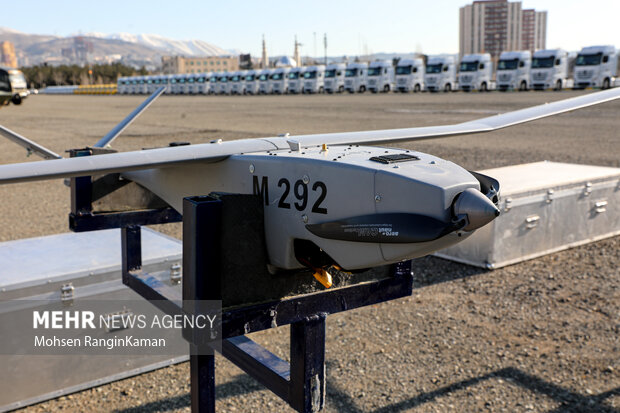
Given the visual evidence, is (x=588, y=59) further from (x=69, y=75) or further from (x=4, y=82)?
(x=69, y=75)

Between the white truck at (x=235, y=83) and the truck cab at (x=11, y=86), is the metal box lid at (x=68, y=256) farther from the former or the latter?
the white truck at (x=235, y=83)

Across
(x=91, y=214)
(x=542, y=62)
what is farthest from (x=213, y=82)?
(x=91, y=214)

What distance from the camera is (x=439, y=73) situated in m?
41.5

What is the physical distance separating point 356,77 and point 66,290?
150 feet

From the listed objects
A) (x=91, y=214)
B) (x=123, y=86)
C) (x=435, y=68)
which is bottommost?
(x=91, y=214)

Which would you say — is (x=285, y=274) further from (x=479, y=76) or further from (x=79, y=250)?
(x=479, y=76)

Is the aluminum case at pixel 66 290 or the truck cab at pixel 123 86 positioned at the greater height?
the truck cab at pixel 123 86

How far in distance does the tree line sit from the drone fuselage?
373ft

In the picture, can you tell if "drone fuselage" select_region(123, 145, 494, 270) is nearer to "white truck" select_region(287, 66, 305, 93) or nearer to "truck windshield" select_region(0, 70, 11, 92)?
"truck windshield" select_region(0, 70, 11, 92)

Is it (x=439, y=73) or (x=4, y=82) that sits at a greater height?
(x=439, y=73)

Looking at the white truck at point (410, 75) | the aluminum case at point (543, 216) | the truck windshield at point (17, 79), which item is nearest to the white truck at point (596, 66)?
the white truck at point (410, 75)

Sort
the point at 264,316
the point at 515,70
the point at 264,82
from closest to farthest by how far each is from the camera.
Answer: the point at 264,316, the point at 515,70, the point at 264,82

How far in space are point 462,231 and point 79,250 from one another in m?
3.06

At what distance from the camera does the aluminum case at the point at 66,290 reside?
11.3ft
